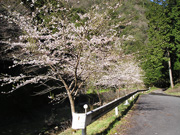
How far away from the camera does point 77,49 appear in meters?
5.22

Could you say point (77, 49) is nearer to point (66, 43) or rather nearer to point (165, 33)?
point (66, 43)

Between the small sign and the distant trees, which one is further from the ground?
the distant trees

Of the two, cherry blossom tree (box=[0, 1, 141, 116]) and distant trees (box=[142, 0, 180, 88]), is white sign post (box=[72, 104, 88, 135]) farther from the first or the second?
distant trees (box=[142, 0, 180, 88])

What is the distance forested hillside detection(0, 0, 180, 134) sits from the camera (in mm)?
5016

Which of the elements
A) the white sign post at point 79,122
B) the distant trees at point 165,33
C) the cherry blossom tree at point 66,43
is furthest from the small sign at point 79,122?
the distant trees at point 165,33

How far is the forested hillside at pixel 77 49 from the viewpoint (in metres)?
5.02

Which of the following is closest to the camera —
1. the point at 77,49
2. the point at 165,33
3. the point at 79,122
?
the point at 79,122

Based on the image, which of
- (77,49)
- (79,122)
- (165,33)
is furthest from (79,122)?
(165,33)

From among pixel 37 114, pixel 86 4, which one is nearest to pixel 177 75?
pixel 37 114

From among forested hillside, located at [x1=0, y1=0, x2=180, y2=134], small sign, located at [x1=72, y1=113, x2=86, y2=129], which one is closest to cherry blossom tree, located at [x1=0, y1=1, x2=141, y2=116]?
forested hillside, located at [x1=0, y1=0, x2=180, y2=134]

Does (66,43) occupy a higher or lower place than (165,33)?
lower

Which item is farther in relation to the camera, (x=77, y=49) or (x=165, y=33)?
(x=165, y=33)

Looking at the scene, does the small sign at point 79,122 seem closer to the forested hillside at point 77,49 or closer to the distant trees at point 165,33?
the forested hillside at point 77,49

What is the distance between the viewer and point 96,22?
4699 millimetres
